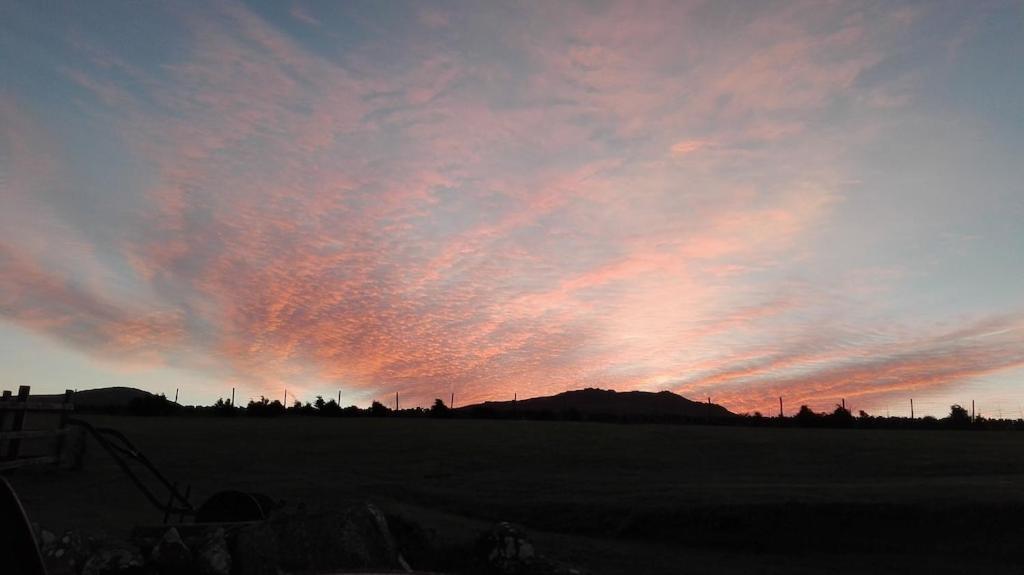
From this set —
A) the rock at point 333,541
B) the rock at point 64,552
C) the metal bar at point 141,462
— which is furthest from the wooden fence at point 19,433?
the rock at point 333,541

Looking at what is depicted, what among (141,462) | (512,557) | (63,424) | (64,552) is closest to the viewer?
(64,552)

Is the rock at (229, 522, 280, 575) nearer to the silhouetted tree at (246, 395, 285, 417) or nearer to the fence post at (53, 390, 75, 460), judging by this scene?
the fence post at (53, 390, 75, 460)

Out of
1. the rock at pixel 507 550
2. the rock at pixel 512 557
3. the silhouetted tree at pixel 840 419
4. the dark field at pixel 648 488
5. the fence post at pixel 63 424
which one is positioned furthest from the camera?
the silhouetted tree at pixel 840 419

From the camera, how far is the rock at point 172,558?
9961mm

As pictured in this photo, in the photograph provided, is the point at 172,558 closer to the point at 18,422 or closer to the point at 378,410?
the point at 18,422

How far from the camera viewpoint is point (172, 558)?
10.0 metres

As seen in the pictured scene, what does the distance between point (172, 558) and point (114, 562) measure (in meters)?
0.68

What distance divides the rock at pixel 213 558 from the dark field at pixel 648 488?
482 cm

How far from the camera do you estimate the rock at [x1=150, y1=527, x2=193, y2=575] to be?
32.7 feet

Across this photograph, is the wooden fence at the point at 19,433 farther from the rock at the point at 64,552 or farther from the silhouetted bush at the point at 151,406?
the silhouetted bush at the point at 151,406

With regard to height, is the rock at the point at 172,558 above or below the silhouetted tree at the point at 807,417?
below

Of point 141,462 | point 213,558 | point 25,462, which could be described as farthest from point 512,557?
point 25,462

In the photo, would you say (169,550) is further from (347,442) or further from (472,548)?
(347,442)

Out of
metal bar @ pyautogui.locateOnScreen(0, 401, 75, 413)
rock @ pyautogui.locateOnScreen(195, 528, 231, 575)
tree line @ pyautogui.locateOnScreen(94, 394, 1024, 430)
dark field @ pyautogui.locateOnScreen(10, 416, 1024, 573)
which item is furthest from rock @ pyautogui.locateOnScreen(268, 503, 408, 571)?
tree line @ pyautogui.locateOnScreen(94, 394, 1024, 430)
